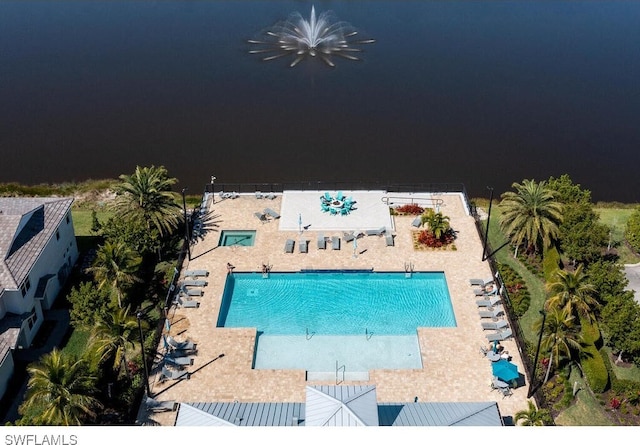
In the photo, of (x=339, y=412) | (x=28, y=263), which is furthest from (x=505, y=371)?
(x=28, y=263)

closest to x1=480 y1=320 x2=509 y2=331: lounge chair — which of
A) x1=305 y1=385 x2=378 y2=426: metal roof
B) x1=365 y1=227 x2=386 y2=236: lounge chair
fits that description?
x1=365 y1=227 x2=386 y2=236: lounge chair

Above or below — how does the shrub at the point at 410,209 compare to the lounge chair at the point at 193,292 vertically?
above

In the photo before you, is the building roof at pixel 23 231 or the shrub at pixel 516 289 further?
the shrub at pixel 516 289

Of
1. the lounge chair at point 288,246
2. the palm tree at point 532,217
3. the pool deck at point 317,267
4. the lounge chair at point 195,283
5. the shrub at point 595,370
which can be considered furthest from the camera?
the lounge chair at point 288,246

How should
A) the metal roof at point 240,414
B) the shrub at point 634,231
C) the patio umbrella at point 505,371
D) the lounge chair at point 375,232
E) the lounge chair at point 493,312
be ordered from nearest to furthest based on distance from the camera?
1. the metal roof at point 240,414
2. the patio umbrella at point 505,371
3. the lounge chair at point 493,312
4. the shrub at point 634,231
5. the lounge chair at point 375,232

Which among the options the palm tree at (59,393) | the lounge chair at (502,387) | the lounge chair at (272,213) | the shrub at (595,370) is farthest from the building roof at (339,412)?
the lounge chair at (272,213)

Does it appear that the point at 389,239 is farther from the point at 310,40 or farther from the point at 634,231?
the point at 310,40

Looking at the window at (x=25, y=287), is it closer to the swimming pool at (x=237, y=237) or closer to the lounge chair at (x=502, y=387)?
the swimming pool at (x=237, y=237)
